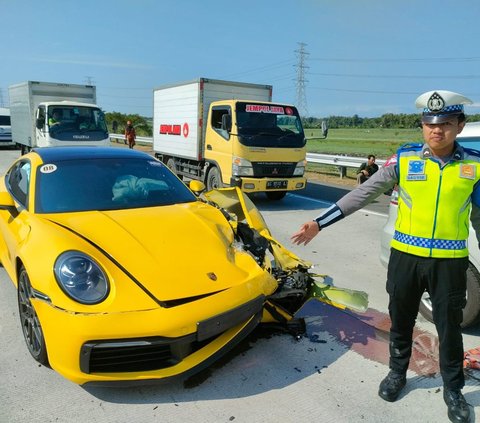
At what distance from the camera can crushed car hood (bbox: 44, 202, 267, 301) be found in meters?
2.79

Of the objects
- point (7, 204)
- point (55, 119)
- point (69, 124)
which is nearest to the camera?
point (7, 204)

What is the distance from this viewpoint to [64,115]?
14000 mm

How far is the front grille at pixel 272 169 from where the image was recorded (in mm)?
9312

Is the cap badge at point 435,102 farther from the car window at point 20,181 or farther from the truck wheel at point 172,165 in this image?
the truck wheel at point 172,165

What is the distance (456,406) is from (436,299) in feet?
2.14

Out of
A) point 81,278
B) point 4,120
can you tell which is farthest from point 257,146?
point 4,120

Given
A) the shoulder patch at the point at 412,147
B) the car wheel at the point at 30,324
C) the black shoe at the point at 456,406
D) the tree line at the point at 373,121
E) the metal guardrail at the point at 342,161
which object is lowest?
the black shoe at the point at 456,406

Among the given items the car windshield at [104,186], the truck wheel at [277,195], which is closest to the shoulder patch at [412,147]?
the car windshield at [104,186]

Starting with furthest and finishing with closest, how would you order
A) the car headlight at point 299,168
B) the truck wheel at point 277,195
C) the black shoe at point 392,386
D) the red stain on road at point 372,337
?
the truck wheel at point 277,195, the car headlight at point 299,168, the red stain on road at point 372,337, the black shoe at point 392,386

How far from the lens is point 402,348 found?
284 cm

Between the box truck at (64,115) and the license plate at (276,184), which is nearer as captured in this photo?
the license plate at (276,184)

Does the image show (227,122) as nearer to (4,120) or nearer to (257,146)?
(257,146)

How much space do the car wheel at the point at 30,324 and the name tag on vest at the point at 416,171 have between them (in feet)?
8.26

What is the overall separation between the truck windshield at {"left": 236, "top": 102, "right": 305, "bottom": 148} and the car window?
17.5 ft
